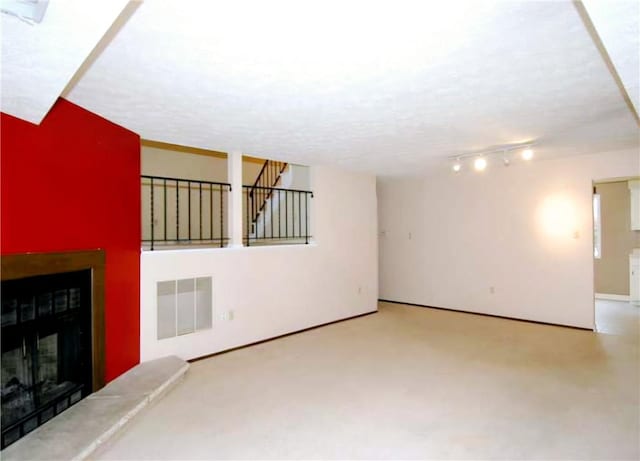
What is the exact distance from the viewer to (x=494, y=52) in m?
2.20

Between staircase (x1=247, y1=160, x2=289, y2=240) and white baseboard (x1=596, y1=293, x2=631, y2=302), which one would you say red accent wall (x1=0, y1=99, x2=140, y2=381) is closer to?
staircase (x1=247, y1=160, x2=289, y2=240)

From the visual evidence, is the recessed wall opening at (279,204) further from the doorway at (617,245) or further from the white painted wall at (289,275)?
the doorway at (617,245)

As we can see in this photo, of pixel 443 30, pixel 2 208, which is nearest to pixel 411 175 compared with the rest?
pixel 443 30

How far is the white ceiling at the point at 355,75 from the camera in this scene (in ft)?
6.00

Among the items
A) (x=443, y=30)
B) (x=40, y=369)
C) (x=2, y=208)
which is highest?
(x=443, y=30)

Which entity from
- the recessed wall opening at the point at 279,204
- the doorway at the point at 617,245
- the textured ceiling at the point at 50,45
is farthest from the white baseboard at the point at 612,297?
the textured ceiling at the point at 50,45

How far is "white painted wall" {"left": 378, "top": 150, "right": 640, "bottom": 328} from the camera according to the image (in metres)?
5.29

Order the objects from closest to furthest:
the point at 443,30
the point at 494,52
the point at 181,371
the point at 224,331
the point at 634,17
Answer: the point at 634,17
the point at 443,30
the point at 494,52
the point at 181,371
the point at 224,331

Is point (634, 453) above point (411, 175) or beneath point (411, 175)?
beneath

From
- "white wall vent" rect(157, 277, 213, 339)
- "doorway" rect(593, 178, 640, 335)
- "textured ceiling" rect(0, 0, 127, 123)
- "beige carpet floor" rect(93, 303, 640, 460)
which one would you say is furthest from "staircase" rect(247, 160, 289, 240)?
"doorway" rect(593, 178, 640, 335)

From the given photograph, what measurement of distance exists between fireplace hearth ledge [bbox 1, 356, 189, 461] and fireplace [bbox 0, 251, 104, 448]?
0.10 metres

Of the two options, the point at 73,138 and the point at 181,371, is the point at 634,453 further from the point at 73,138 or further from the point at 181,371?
the point at 73,138

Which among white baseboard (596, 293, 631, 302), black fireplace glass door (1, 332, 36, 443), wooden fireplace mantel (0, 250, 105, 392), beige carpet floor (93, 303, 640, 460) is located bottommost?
beige carpet floor (93, 303, 640, 460)

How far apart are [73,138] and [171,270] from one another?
1.67 metres
